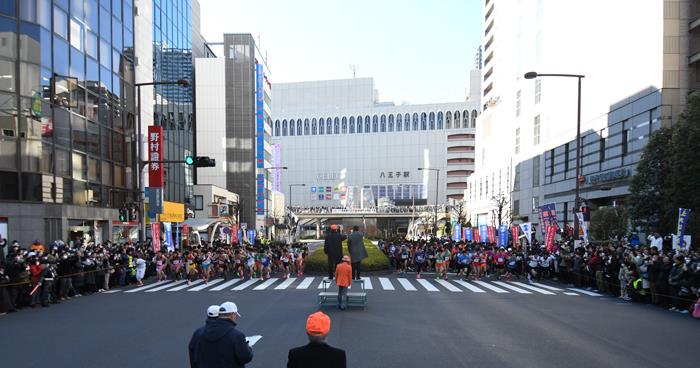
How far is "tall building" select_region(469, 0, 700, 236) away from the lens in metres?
28.2

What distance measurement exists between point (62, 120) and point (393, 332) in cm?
2088

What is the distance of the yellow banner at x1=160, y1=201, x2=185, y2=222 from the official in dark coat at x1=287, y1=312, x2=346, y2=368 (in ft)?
105

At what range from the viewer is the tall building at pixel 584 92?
92.4 feet

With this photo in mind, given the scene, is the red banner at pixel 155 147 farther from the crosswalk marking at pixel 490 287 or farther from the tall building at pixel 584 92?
the tall building at pixel 584 92

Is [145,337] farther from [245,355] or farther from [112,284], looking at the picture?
[112,284]

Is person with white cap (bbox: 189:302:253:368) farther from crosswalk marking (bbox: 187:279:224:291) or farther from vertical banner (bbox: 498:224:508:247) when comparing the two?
vertical banner (bbox: 498:224:508:247)

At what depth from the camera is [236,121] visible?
2426 inches

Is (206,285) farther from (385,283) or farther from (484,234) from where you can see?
(484,234)

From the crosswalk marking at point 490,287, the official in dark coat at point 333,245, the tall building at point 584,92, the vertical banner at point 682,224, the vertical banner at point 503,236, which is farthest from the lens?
the vertical banner at point 503,236

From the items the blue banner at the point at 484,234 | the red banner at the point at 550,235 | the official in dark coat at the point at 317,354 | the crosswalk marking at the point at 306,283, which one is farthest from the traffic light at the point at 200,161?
the blue banner at the point at 484,234

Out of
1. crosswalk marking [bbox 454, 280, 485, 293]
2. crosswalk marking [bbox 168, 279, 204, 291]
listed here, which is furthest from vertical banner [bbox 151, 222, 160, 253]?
crosswalk marking [bbox 454, 280, 485, 293]

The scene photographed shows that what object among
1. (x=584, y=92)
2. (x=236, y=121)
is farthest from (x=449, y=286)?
(x=236, y=121)

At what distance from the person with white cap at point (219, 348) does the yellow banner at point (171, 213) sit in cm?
3109

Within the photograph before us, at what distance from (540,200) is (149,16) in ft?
123
